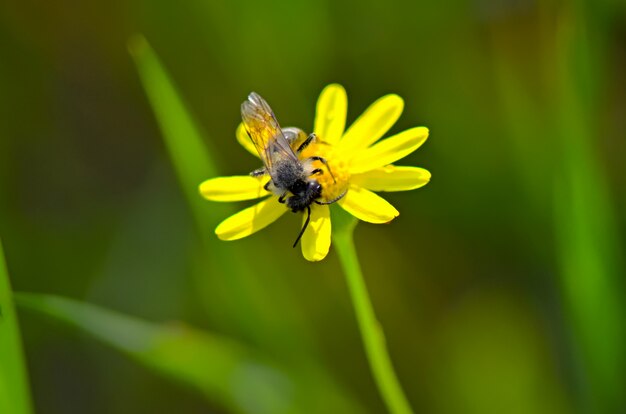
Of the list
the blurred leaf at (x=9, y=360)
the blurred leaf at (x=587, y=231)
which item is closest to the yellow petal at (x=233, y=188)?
the blurred leaf at (x=9, y=360)

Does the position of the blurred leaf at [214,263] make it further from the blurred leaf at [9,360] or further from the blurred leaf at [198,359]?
the blurred leaf at [9,360]

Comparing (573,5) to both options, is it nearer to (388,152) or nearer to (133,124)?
(388,152)

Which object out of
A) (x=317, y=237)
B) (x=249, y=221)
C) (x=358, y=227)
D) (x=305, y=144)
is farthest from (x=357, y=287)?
(x=358, y=227)

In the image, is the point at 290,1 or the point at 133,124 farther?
the point at 133,124

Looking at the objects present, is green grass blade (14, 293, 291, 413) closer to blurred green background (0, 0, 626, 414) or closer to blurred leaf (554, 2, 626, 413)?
blurred green background (0, 0, 626, 414)

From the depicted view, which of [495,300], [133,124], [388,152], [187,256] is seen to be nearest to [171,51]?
[133,124]

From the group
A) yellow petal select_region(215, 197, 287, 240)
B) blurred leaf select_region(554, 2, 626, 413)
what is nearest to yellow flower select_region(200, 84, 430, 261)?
yellow petal select_region(215, 197, 287, 240)
